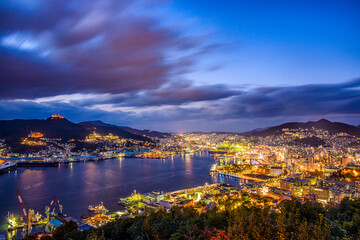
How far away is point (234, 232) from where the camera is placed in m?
1.64

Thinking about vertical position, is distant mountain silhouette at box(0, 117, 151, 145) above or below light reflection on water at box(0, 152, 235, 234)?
above

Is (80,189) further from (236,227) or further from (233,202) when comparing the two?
(236,227)

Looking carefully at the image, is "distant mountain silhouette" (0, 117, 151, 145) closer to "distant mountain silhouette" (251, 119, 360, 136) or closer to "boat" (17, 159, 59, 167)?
"boat" (17, 159, 59, 167)

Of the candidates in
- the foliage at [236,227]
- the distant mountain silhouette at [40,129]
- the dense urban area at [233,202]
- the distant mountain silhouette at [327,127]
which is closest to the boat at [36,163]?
the dense urban area at [233,202]

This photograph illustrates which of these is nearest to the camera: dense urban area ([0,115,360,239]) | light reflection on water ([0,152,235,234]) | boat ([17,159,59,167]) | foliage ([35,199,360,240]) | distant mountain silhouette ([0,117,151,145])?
foliage ([35,199,360,240])

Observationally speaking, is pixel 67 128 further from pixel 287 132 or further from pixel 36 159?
pixel 287 132

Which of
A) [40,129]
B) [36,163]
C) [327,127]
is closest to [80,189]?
[36,163]

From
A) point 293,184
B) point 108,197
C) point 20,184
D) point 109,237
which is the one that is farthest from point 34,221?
point 293,184

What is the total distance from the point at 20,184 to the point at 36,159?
1197 cm

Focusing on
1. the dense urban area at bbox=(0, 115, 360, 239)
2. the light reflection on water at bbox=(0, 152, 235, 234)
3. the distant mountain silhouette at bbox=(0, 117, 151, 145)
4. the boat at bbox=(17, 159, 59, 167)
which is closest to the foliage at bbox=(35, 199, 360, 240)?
the dense urban area at bbox=(0, 115, 360, 239)

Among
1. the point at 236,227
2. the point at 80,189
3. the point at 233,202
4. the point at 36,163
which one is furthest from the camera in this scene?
the point at 36,163

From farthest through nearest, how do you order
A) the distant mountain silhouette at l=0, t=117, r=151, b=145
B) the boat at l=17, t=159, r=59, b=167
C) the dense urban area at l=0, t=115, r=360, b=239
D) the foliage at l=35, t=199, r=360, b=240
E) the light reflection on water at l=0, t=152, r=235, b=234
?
the distant mountain silhouette at l=0, t=117, r=151, b=145 < the boat at l=17, t=159, r=59, b=167 < the light reflection on water at l=0, t=152, r=235, b=234 < the dense urban area at l=0, t=115, r=360, b=239 < the foliage at l=35, t=199, r=360, b=240

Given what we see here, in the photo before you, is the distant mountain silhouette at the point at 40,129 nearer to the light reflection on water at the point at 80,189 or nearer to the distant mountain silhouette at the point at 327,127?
the light reflection on water at the point at 80,189

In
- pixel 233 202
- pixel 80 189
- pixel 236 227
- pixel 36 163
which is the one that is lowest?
pixel 80 189
